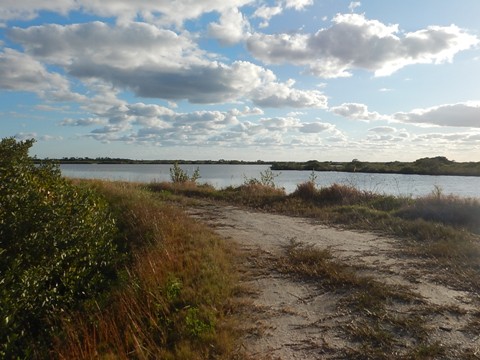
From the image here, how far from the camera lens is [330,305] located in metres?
5.74

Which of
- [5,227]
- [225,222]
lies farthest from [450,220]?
[5,227]

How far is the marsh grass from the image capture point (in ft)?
15.4

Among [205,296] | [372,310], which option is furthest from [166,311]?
[372,310]

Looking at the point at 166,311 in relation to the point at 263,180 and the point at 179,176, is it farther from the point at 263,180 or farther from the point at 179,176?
the point at 179,176

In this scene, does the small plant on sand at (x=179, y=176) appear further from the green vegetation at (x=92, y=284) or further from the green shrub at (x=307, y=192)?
the green vegetation at (x=92, y=284)

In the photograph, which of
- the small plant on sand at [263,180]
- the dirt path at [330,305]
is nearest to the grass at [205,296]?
the dirt path at [330,305]

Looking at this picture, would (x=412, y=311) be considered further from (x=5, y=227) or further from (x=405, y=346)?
(x=5, y=227)

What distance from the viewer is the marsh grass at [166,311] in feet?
15.4

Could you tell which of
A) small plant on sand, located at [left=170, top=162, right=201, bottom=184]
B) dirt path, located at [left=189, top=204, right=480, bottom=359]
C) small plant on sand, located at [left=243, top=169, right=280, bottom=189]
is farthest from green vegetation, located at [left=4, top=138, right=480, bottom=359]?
small plant on sand, located at [left=170, top=162, right=201, bottom=184]

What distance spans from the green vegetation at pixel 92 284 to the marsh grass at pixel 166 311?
0.01 meters

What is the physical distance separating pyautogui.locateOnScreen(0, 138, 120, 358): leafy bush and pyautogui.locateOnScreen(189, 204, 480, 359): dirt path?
291cm

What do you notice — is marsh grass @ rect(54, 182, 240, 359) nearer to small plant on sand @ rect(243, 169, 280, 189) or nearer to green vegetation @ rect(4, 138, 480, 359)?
green vegetation @ rect(4, 138, 480, 359)

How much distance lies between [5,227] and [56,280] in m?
1.20

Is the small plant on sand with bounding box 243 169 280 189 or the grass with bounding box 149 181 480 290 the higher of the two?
the small plant on sand with bounding box 243 169 280 189
